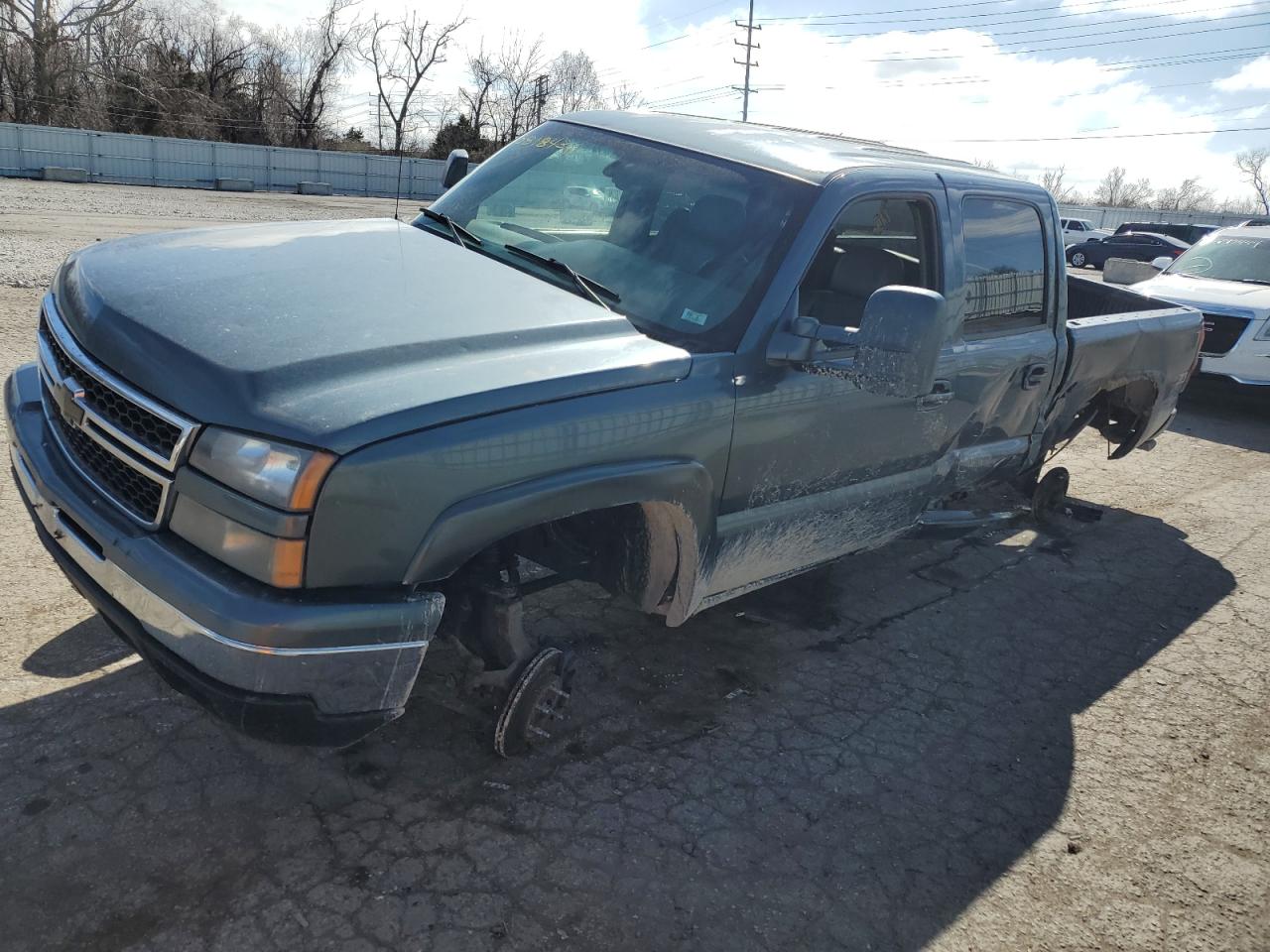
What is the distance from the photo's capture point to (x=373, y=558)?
2.35 metres

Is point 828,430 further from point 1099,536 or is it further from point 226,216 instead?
point 226,216

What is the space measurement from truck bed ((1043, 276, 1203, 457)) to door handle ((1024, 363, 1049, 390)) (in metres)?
0.35

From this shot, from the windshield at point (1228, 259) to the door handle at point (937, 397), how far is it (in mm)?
8598

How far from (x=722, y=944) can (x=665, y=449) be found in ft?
4.37

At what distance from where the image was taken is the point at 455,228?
3.79 m

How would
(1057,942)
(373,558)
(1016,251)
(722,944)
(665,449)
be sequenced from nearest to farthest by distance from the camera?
(373,558) → (722,944) → (1057,942) → (665,449) → (1016,251)

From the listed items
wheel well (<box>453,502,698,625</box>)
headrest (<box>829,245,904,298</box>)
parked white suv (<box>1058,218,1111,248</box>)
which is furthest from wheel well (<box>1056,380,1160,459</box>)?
parked white suv (<box>1058,218,1111,248</box>)

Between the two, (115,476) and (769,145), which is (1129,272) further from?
(115,476)

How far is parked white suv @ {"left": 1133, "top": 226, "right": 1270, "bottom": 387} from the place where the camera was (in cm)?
941

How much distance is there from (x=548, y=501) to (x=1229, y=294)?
9865mm

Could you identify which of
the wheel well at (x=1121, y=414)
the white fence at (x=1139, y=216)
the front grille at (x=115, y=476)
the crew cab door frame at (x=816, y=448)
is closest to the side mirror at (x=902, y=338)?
the crew cab door frame at (x=816, y=448)

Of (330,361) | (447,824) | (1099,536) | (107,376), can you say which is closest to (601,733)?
(447,824)

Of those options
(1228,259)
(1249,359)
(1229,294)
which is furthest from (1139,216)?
(1249,359)

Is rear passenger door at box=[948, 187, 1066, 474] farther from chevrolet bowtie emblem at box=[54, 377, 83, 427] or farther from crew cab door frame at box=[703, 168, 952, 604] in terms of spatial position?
chevrolet bowtie emblem at box=[54, 377, 83, 427]
